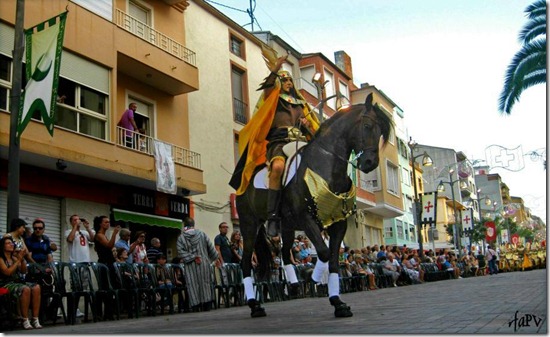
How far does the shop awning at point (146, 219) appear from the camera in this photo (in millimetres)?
17688

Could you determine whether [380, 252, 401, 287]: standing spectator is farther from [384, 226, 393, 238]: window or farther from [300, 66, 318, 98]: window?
[384, 226, 393, 238]: window

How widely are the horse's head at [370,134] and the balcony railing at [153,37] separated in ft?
42.0

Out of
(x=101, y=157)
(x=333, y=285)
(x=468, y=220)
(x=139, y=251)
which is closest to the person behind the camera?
(x=333, y=285)

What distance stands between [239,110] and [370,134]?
12776 millimetres

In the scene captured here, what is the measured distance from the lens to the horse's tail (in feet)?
27.1

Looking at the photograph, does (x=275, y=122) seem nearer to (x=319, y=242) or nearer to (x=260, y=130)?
(x=260, y=130)

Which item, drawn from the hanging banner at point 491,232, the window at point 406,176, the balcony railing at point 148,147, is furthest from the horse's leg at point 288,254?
the window at point 406,176

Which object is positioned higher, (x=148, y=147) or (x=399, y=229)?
(x=148, y=147)

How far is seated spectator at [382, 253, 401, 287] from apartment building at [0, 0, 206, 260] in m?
6.70

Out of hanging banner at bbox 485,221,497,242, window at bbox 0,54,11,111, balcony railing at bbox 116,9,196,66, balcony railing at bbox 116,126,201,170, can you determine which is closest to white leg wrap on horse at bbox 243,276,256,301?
window at bbox 0,54,11,111

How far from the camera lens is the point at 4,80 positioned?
1436 centimetres

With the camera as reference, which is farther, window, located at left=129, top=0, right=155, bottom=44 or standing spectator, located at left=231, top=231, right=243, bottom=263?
window, located at left=129, top=0, right=155, bottom=44

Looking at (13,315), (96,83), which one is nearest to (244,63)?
(96,83)

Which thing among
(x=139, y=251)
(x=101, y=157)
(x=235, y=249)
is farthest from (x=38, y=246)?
(x=101, y=157)
